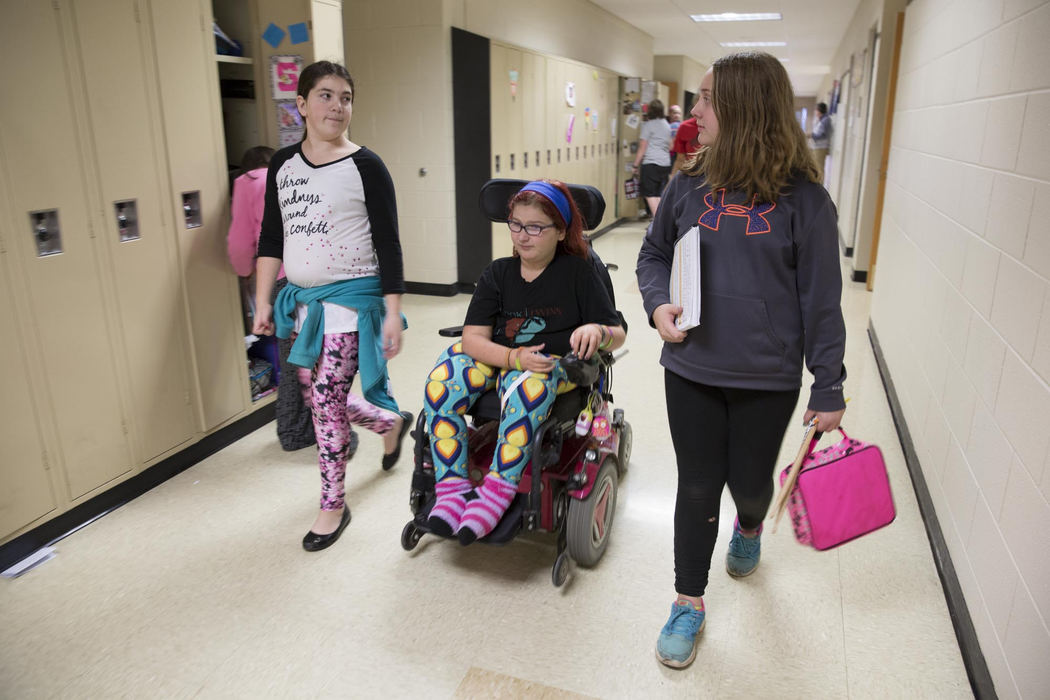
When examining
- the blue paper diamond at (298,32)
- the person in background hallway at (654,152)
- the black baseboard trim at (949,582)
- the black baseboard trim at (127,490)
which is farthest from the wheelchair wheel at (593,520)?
the person in background hallway at (654,152)

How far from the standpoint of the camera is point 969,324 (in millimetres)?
2240

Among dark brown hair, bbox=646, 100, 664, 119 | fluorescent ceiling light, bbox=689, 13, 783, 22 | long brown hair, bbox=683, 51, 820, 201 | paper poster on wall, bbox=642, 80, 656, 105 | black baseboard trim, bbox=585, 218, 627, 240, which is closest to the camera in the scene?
long brown hair, bbox=683, 51, 820, 201

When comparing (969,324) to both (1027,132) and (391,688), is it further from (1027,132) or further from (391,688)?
(391,688)

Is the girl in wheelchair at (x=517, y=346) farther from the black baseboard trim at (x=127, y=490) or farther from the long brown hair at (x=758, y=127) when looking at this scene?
the black baseboard trim at (x=127, y=490)

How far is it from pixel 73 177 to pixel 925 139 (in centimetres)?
343

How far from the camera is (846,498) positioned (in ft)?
5.35

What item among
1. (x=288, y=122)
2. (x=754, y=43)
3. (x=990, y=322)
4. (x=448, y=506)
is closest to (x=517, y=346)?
(x=448, y=506)

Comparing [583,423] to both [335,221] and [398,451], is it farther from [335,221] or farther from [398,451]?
[398,451]

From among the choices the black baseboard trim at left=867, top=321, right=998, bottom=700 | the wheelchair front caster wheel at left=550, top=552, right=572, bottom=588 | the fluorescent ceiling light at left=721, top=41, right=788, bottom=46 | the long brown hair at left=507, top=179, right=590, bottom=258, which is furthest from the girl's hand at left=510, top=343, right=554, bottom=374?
the fluorescent ceiling light at left=721, top=41, right=788, bottom=46

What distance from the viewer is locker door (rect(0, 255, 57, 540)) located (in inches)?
85.5

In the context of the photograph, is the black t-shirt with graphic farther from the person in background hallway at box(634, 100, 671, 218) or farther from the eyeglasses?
the person in background hallway at box(634, 100, 671, 218)

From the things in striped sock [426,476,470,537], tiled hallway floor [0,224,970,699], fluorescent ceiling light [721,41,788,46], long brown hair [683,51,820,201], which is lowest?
tiled hallway floor [0,224,970,699]

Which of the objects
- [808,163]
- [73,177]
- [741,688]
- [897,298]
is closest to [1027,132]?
[808,163]

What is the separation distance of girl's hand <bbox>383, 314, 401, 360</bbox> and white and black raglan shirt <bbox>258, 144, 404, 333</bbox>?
87 millimetres
